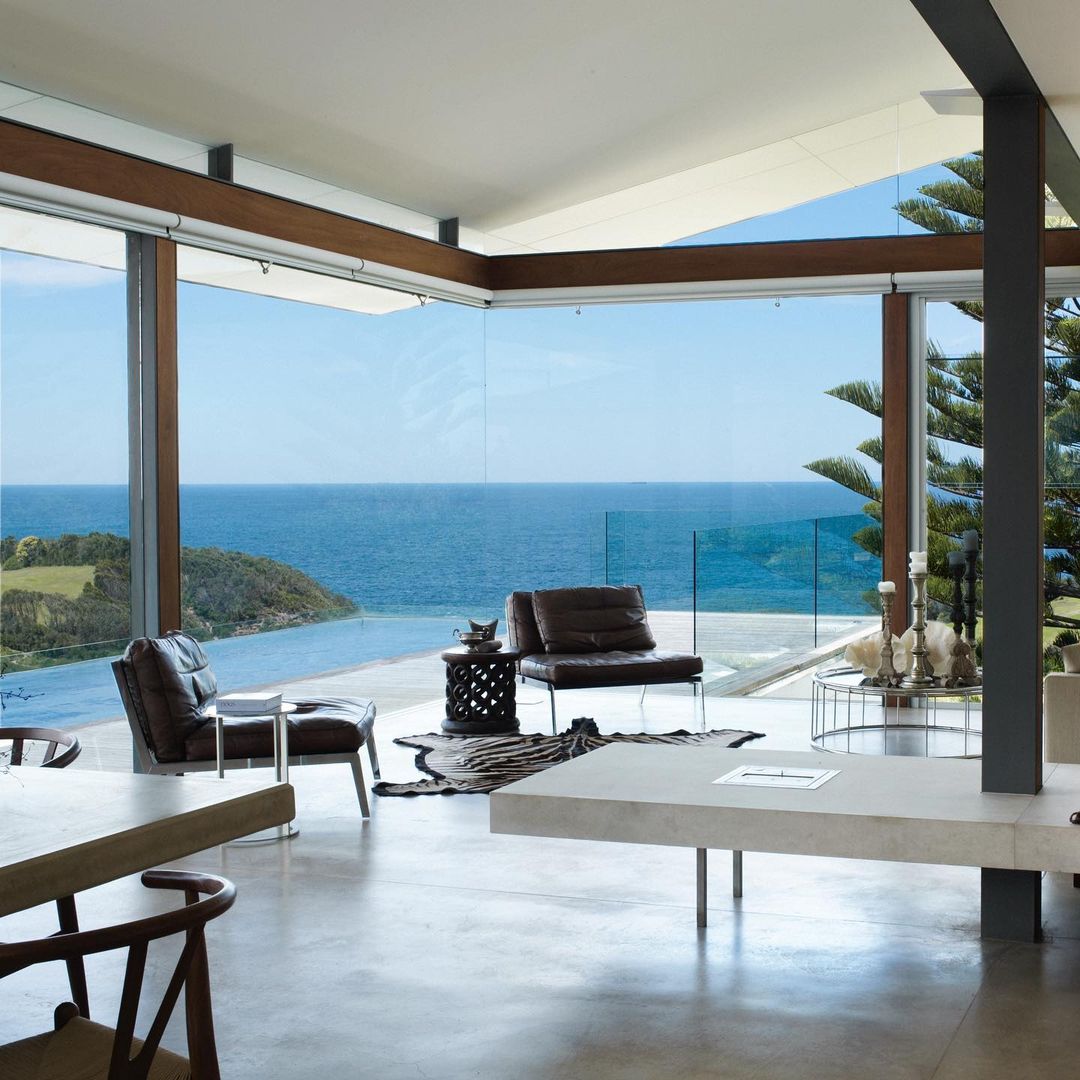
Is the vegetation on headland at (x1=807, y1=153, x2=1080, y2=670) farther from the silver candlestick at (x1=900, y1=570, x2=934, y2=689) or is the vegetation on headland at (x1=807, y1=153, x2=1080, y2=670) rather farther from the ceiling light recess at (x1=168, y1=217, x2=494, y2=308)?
the ceiling light recess at (x1=168, y1=217, x2=494, y2=308)

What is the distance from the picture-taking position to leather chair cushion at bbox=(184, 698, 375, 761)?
16.1ft

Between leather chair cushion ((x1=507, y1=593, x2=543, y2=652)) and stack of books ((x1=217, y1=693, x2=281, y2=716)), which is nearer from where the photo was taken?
stack of books ((x1=217, y1=693, x2=281, y2=716))

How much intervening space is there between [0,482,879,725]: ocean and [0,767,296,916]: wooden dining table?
14.0 ft

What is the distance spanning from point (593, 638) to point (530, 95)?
2800 mm

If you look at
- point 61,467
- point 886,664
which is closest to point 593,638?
point 886,664

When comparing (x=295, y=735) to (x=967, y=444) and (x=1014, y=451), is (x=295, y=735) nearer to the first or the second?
(x=1014, y=451)

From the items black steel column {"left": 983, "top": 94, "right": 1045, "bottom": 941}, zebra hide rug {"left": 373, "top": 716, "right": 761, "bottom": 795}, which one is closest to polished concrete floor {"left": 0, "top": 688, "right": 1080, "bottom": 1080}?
black steel column {"left": 983, "top": 94, "right": 1045, "bottom": 941}

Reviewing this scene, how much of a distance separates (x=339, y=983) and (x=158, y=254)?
340 centimetres

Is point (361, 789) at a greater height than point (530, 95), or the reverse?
point (530, 95)

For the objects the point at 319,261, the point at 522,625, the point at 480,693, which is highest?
the point at 319,261

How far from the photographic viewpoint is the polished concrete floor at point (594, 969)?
293cm

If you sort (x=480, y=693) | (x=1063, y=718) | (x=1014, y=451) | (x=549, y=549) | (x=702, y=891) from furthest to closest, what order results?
(x=549, y=549) < (x=480, y=693) < (x=1063, y=718) < (x=702, y=891) < (x=1014, y=451)

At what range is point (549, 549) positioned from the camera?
846 cm

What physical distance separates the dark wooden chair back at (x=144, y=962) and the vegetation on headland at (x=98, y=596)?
10.8ft
